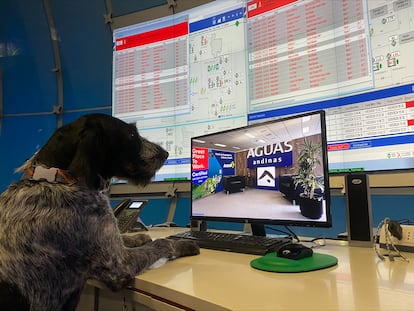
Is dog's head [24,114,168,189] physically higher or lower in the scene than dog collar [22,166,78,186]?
higher

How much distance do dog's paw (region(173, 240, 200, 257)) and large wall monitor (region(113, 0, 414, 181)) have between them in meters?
0.92

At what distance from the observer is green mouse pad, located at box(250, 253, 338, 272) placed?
886 mm

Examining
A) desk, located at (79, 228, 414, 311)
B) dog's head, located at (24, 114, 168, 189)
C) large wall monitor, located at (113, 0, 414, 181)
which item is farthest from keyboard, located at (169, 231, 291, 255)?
large wall monitor, located at (113, 0, 414, 181)

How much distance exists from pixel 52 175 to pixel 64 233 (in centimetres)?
21

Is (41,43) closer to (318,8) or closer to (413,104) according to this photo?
(318,8)

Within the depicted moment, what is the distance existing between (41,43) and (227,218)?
271cm

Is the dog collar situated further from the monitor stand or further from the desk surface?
the monitor stand

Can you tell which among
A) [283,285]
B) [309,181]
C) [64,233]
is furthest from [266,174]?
[64,233]

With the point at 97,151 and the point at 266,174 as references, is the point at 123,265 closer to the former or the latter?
the point at 97,151

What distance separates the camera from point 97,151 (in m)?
1.12

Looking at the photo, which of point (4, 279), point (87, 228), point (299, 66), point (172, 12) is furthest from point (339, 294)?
point (172, 12)

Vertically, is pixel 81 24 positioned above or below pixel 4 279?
above

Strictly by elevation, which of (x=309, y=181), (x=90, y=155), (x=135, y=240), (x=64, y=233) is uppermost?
(x=90, y=155)

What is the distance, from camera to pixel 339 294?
2.25ft
